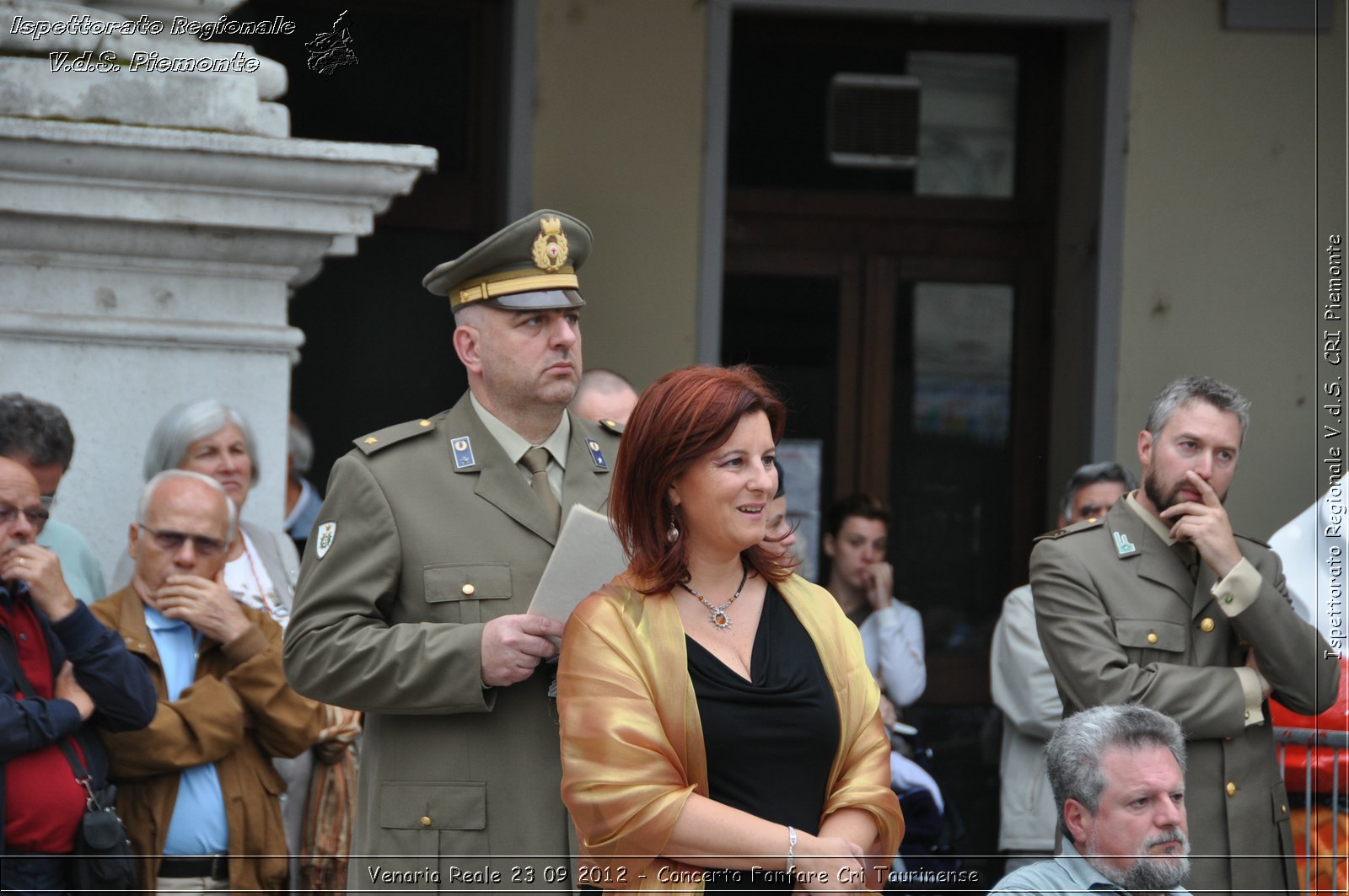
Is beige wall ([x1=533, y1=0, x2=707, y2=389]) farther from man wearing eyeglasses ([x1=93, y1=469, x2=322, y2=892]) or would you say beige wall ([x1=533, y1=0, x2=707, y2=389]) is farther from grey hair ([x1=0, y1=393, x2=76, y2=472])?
grey hair ([x1=0, y1=393, x2=76, y2=472])

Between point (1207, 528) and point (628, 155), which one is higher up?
point (628, 155)

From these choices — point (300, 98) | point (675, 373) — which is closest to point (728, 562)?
point (675, 373)

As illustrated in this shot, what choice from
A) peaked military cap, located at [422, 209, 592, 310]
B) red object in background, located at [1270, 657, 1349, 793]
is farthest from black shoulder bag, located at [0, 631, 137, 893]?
red object in background, located at [1270, 657, 1349, 793]

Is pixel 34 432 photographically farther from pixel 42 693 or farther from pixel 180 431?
pixel 42 693

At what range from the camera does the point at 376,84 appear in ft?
23.2

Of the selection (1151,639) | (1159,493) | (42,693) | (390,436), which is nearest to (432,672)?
(390,436)

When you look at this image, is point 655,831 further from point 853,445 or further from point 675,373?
point 853,445

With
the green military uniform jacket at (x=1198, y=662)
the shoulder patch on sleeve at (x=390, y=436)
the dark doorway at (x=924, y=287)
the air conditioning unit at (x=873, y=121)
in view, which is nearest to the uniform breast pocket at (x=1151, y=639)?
Result: the green military uniform jacket at (x=1198, y=662)

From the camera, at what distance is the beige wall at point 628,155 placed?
272 inches

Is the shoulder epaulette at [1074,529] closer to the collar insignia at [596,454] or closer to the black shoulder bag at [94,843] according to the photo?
→ the collar insignia at [596,454]

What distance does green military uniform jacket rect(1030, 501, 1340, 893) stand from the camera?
13.1 ft

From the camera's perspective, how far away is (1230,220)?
723 cm

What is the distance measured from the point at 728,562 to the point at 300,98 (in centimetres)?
468

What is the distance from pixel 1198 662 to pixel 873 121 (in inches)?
149
